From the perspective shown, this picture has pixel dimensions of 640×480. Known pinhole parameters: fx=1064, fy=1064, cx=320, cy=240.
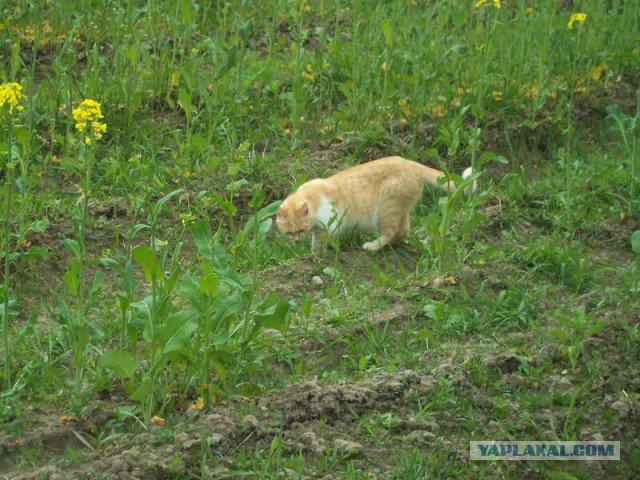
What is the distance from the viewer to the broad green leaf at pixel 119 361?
4535 millimetres

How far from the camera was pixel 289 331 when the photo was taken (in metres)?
5.50

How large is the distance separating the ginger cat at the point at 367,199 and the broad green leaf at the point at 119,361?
2188 millimetres

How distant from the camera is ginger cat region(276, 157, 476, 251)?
6.67 metres

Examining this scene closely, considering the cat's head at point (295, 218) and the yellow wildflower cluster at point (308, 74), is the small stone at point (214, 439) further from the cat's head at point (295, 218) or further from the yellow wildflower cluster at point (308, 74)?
the yellow wildflower cluster at point (308, 74)

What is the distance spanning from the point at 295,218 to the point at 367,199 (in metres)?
0.54

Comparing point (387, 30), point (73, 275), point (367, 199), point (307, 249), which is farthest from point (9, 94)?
point (387, 30)

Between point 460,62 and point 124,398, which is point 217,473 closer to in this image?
point 124,398

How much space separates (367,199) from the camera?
6816mm

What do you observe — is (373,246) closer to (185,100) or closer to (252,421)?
(185,100)

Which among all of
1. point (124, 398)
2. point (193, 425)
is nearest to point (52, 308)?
point (124, 398)

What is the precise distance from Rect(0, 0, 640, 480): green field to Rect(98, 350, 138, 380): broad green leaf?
0.01 m

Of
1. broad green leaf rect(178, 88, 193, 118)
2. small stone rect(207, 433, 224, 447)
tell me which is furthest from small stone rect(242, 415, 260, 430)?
broad green leaf rect(178, 88, 193, 118)

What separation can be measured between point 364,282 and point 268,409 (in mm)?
1745

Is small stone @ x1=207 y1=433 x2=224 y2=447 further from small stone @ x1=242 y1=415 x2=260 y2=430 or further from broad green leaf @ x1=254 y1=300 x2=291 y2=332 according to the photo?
broad green leaf @ x1=254 y1=300 x2=291 y2=332
